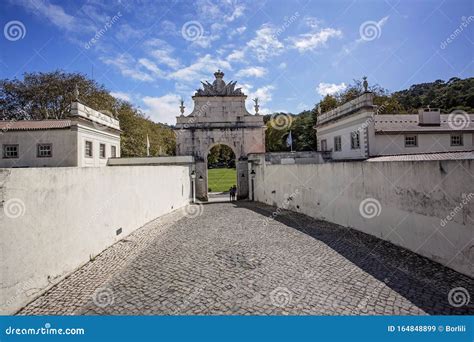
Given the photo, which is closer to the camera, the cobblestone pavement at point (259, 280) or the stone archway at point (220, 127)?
the cobblestone pavement at point (259, 280)

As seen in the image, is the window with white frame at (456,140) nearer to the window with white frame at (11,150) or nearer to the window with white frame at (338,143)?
the window with white frame at (338,143)

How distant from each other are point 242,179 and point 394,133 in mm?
11396

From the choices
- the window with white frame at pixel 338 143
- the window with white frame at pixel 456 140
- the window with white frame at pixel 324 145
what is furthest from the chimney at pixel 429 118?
the window with white frame at pixel 324 145

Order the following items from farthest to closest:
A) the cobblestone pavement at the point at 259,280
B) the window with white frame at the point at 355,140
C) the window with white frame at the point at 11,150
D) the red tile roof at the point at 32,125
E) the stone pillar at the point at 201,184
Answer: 1. the stone pillar at the point at 201,184
2. the window with white frame at the point at 11,150
3. the red tile roof at the point at 32,125
4. the window with white frame at the point at 355,140
5. the cobblestone pavement at the point at 259,280

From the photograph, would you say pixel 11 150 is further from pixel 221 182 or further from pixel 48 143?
pixel 221 182

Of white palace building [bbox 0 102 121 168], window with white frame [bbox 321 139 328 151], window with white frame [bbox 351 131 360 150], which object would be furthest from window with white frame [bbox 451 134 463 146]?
white palace building [bbox 0 102 121 168]

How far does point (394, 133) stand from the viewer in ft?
60.6

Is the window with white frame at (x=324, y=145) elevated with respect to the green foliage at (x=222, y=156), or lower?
lower

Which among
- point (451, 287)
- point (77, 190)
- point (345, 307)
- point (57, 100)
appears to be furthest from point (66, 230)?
point (57, 100)

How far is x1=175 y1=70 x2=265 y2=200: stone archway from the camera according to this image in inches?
874

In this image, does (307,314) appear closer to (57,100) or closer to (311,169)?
(311,169)

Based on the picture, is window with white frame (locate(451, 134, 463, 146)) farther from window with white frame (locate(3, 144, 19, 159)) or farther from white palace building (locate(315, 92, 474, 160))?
window with white frame (locate(3, 144, 19, 159))

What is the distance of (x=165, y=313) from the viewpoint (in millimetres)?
4148

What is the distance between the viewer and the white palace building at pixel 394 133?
709 inches
